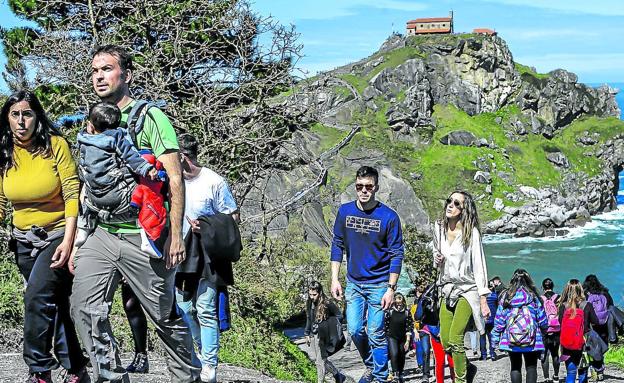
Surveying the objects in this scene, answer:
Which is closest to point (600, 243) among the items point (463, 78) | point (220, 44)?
point (463, 78)

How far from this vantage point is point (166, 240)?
4.10 meters

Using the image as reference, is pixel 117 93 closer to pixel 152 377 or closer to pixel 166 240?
pixel 166 240

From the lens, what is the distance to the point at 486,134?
151m

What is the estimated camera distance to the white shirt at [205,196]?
589 cm

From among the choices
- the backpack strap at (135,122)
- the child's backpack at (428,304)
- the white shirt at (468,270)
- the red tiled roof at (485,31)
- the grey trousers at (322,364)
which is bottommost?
the grey trousers at (322,364)

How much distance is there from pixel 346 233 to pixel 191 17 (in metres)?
11.6

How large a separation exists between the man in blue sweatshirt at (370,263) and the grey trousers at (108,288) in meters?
2.26

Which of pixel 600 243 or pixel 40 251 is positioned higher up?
pixel 40 251

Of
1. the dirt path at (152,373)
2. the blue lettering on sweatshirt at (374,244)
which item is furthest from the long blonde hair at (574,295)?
the blue lettering on sweatshirt at (374,244)

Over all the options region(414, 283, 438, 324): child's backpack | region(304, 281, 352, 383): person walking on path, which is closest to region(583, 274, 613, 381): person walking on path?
region(414, 283, 438, 324): child's backpack

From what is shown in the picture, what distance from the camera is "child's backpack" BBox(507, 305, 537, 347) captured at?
720 cm

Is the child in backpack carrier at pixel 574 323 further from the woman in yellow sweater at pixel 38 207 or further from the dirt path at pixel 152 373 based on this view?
the woman in yellow sweater at pixel 38 207

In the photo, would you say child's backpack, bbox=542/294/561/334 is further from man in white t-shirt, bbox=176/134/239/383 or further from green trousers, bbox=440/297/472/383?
man in white t-shirt, bbox=176/134/239/383

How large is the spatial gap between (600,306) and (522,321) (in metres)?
3.73
